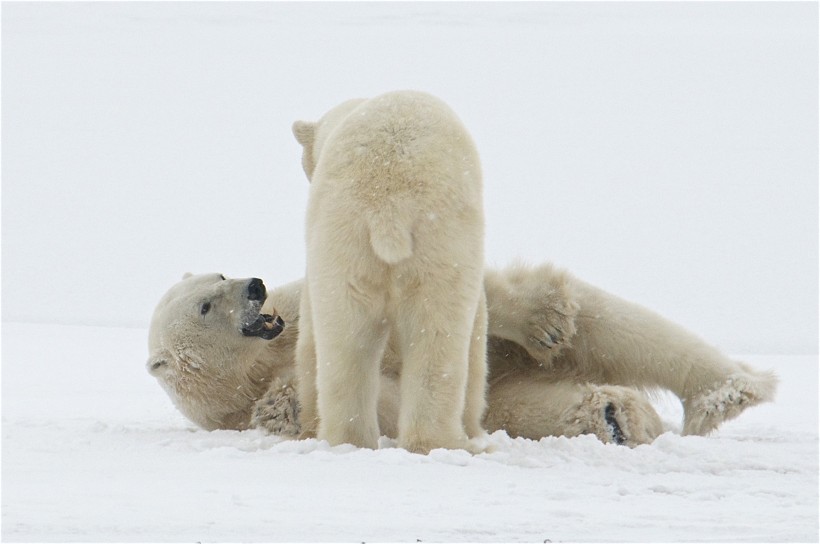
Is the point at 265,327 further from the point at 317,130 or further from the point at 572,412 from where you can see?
the point at 572,412

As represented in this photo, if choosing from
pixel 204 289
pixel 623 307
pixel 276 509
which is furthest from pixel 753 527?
pixel 204 289

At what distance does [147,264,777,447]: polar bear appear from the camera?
15.9 ft

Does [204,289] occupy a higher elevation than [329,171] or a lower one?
lower

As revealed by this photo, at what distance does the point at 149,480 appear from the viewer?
3.61 metres

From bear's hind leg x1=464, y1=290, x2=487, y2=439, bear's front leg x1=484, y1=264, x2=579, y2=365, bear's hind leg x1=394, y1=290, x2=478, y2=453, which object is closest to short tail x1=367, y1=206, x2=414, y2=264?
bear's hind leg x1=394, y1=290, x2=478, y2=453

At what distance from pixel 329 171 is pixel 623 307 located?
172 centimetres

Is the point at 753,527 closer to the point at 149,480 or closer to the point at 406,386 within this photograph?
the point at 406,386

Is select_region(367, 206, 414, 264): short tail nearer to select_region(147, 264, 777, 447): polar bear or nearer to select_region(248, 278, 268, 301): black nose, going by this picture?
select_region(147, 264, 777, 447): polar bear

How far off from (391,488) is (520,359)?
1.88 meters

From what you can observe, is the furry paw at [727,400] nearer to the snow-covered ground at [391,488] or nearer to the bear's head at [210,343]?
the snow-covered ground at [391,488]

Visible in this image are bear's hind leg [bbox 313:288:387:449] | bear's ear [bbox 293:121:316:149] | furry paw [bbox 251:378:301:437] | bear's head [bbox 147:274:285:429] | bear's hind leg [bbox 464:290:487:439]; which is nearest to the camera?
bear's hind leg [bbox 313:288:387:449]

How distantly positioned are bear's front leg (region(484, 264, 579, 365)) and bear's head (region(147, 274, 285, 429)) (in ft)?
3.22

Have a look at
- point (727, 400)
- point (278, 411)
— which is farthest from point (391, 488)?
point (727, 400)

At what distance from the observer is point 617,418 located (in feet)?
14.6
